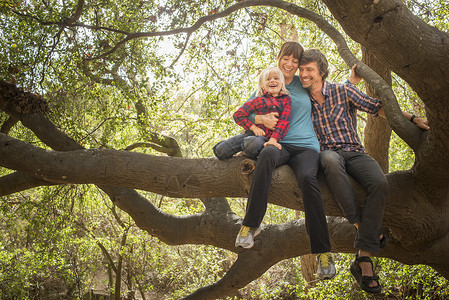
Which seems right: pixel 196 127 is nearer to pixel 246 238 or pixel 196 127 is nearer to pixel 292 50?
pixel 292 50

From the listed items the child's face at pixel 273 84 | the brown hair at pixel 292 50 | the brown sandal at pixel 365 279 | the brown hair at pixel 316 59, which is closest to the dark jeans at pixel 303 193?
the brown sandal at pixel 365 279

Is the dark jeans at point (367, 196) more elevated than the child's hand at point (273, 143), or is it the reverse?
the child's hand at point (273, 143)

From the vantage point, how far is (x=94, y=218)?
31.9 ft

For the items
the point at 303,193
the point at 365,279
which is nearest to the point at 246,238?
the point at 303,193

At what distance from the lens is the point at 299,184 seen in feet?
9.28

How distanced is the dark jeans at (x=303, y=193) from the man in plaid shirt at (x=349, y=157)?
0.16 m

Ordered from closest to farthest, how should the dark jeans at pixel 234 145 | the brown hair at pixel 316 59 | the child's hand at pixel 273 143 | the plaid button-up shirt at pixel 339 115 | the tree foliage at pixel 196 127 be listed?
the tree foliage at pixel 196 127, the child's hand at pixel 273 143, the dark jeans at pixel 234 145, the plaid button-up shirt at pixel 339 115, the brown hair at pixel 316 59

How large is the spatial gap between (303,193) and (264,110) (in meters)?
0.85

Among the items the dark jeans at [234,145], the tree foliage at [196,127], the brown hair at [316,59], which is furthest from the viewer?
the brown hair at [316,59]

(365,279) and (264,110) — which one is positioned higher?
(264,110)

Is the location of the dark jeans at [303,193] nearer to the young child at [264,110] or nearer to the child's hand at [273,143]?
the child's hand at [273,143]

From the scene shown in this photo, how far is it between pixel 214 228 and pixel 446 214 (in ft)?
7.98

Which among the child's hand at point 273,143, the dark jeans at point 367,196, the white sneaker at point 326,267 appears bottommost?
the white sneaker at point 326,267

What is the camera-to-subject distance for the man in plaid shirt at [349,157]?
276 centimetres
